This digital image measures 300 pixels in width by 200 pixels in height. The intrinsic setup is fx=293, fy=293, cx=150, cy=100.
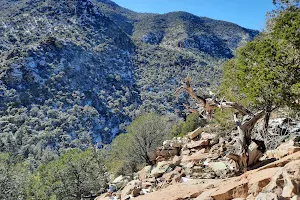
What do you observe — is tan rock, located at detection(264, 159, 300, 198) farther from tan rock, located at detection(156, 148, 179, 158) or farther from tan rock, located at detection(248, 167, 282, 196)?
tan rock, located at detection(156, 148, 179, 158)

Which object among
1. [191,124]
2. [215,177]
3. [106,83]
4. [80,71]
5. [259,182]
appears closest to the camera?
[259,182]

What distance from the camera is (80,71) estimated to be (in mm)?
101875

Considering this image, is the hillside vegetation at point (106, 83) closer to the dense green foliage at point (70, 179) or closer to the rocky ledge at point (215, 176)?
the dense green foliage at point (70, 179)

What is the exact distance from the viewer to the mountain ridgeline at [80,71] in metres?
77.2

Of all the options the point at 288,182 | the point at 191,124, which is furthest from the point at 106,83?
the point at 288,182

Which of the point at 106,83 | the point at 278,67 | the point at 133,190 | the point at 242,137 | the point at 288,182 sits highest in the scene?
the point at 278,67

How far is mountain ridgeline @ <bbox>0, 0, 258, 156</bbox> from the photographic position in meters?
77.2

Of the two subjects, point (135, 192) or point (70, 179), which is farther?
point (70, 179)

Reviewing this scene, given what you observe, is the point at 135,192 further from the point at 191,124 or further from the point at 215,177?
the point at 191,124

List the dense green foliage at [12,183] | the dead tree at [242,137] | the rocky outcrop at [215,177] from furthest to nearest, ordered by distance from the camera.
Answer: the dense green foliage at [12,183] < the dead tree at [242,137] < the rocky outcrop at [215,177]

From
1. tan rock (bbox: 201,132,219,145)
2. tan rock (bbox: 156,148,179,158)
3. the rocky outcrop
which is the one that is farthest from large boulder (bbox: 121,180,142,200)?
tan rock (bbox: 156,148,179,158)

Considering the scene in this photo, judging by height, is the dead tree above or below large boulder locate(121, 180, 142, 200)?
above

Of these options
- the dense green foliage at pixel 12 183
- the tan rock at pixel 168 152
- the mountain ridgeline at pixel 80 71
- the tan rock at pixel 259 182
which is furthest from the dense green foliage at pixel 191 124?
the tan rock at pixel 259 182

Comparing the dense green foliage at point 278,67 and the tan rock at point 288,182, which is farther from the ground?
the dense green foliage at point 278,67
